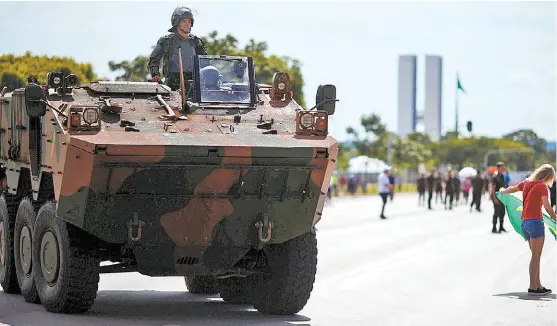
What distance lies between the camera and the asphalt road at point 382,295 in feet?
46.5

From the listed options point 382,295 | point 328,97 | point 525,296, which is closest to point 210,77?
point 328,97

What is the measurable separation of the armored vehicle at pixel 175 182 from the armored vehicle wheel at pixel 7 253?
562mm

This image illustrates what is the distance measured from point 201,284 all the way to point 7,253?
2371mm

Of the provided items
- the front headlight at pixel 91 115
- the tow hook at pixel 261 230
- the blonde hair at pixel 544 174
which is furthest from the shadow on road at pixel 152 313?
the blonde hair at pixel 544 174

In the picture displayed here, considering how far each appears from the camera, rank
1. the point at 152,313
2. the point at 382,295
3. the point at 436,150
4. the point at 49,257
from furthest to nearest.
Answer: the point at 436,150 → the point at 382,295 → the point at 152,313 → the point at 49,257

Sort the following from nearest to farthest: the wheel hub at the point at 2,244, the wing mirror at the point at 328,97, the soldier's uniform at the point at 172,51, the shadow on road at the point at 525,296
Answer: the wing mirror at the point at 328,97
the soldier's uniform at the point at 172,51
the wheel hub at the point at 2,244
the shadow on road at the point at 525,296

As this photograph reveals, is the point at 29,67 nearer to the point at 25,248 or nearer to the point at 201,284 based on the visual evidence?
the point at 201,284

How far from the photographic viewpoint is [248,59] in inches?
594

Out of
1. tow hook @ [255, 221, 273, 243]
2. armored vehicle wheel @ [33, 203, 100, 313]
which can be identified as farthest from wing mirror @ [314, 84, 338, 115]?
armored vehicle wheel @ [33, 203, 100, 313]

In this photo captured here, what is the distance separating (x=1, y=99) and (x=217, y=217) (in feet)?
12.6

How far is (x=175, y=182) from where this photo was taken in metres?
13.3

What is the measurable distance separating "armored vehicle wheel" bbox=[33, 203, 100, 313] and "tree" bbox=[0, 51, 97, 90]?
46.6 ft

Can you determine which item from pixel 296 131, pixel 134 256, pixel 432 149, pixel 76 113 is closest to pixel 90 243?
pixel 134 256

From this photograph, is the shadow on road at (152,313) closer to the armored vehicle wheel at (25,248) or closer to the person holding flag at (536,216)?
the armored vehicle wheel at (25,248)
